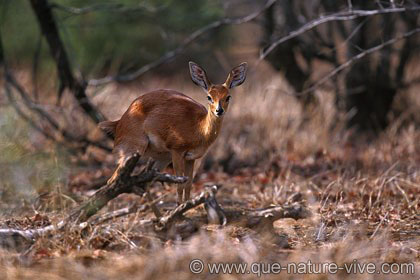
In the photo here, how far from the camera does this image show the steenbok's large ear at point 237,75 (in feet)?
19.3

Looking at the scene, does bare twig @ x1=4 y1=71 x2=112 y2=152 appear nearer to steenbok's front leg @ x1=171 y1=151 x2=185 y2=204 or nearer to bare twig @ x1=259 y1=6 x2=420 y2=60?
steenbok's front leg @ x1=171 y1=151 x2=185 y2=204

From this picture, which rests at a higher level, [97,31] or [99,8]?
[99,8]

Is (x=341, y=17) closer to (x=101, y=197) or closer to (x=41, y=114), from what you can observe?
(x=101, y=197)

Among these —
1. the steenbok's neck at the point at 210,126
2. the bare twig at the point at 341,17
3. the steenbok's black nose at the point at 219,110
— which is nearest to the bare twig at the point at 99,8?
the bare twig at the point at 341,17

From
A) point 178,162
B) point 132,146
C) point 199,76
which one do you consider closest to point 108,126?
point 132,146

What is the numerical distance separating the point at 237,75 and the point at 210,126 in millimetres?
505

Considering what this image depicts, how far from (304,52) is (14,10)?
5543mm

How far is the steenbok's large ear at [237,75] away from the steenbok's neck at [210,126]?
11.5 inches

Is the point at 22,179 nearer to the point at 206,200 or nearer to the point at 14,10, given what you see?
the point at 206,200

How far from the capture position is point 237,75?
5.97 meters

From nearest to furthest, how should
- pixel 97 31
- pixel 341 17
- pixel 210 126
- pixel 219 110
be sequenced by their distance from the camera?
pixel 219 110, pixel 210 126, pixel 341 17, pixel 97 31

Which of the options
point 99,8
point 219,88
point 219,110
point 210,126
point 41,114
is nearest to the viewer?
point 219,110

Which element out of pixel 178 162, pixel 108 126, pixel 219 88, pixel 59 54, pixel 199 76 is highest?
pixel 59 54

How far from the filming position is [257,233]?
17.9 ft
